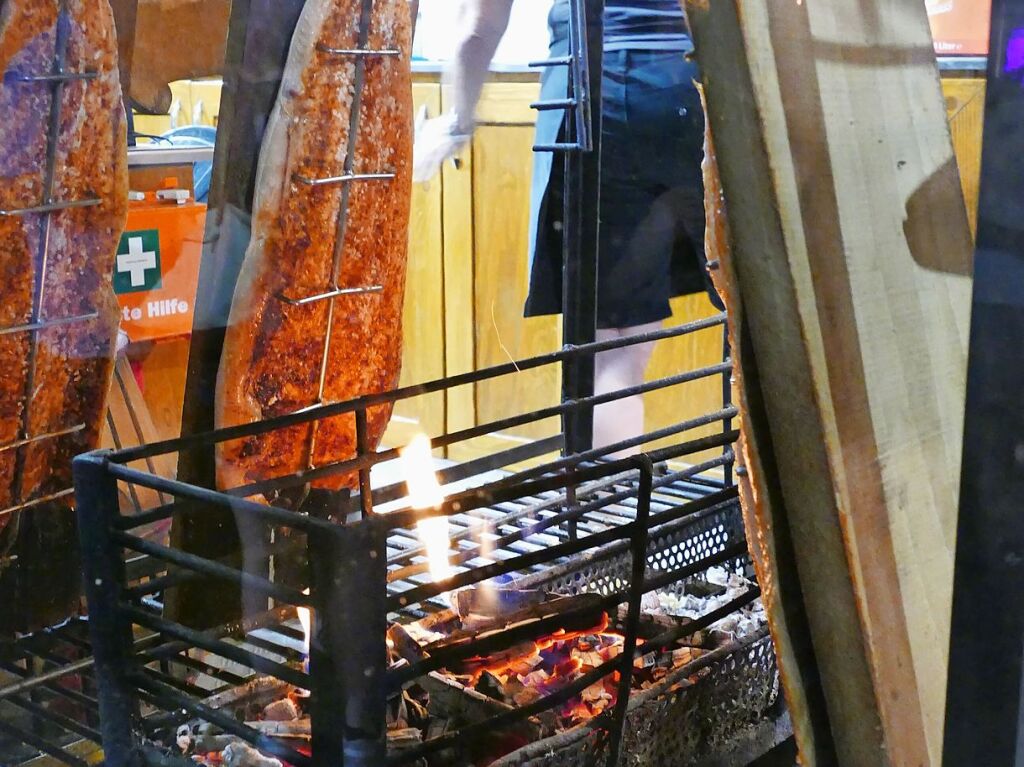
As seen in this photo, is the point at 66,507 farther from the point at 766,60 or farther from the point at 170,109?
the point at 766,60

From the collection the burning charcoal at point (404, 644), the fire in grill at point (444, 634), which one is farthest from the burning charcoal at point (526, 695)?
the burning charcoal at point (404, 644)

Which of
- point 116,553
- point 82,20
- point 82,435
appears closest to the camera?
point 116,553

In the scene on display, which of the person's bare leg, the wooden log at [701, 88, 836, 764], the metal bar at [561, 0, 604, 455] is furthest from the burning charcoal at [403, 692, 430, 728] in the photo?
the person's bare leg

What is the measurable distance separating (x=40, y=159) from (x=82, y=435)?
0.32 meters

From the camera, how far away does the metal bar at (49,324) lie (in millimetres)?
1193

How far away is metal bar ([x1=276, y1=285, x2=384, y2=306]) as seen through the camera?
4.18ft

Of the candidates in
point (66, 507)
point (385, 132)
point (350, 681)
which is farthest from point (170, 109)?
point (350, 681)

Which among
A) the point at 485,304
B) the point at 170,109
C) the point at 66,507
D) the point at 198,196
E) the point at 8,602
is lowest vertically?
the point at 8,602

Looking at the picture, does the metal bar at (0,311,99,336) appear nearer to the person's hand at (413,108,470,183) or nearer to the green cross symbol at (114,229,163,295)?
the green cross symbol at (114,229,163,295)

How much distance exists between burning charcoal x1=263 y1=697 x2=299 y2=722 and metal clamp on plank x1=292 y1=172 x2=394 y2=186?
1.80 ft

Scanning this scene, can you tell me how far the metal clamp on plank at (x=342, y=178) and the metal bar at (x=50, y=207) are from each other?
21cm

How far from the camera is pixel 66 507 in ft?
4.35

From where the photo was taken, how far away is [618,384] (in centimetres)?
186

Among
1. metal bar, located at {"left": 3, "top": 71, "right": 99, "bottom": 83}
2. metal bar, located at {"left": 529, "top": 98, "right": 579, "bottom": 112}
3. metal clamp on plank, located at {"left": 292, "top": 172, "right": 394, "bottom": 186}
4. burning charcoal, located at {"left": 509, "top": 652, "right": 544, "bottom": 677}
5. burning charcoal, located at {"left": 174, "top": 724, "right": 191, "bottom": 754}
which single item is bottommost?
burning charcoal, located at {"left": 509, "top": 652, "right": 544, "bottom": 677}
